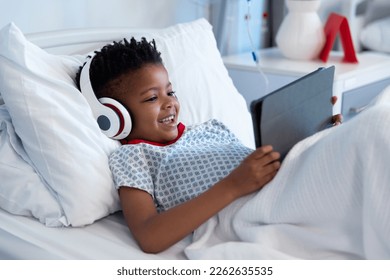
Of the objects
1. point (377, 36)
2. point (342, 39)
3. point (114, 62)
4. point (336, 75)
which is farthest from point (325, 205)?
point (377, 36)

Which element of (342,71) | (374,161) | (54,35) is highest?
(54,35)

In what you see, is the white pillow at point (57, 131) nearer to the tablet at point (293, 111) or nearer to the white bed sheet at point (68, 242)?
the white bed sheet at point (68, 242)

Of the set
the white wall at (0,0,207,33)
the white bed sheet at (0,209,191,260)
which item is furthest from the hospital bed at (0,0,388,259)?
the white wall at (0,0,207,33)

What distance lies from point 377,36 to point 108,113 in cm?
→ 168

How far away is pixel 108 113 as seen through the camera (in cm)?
→ 120

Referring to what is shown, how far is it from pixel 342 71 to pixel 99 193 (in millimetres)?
1237

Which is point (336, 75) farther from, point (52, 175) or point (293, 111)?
point (52, 175)

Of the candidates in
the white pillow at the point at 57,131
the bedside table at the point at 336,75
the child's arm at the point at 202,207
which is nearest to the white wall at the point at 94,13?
the bedside table at the point at 336,75

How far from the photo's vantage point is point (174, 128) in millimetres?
1266

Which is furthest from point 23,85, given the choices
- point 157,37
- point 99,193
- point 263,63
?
point 263,63

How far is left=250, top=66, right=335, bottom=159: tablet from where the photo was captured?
3.20 ft

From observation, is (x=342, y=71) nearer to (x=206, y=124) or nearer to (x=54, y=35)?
(x=206, y=124)

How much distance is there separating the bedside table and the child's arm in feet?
3.48

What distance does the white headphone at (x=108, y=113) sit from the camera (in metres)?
1.20
